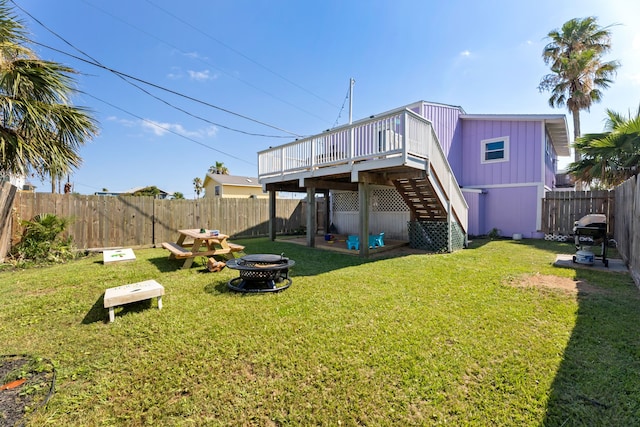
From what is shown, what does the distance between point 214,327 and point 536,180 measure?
1277cm

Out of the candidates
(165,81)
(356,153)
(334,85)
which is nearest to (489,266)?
(356,153)

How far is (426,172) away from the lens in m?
6.82

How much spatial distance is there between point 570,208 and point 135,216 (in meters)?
15.2

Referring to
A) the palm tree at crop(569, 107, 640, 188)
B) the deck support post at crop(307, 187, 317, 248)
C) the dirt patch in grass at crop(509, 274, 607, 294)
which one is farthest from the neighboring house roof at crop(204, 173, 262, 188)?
the dirt patch in grass at crop(509, 274, 607, 294)

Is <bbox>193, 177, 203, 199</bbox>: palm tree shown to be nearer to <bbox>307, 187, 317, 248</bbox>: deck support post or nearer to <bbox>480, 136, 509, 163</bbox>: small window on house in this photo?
<bbox>307, 187, 317, 248</bbox>: deck support post

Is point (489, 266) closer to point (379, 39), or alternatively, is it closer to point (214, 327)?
point (214, 327)

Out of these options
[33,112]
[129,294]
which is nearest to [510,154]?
[129,294]

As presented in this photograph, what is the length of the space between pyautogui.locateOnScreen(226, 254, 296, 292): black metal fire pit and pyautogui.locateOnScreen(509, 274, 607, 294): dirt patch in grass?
3.95m

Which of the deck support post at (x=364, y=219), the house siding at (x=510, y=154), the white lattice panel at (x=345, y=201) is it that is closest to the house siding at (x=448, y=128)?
the house siding at (x=510, y=154)

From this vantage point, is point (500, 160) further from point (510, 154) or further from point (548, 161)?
point (548, 161)

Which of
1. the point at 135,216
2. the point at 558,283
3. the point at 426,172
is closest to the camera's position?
the point at 558,283

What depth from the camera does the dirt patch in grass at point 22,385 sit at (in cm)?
188

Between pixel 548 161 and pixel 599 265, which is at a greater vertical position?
pixel 548 161

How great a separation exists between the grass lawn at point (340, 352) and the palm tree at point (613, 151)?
17.9 ft
